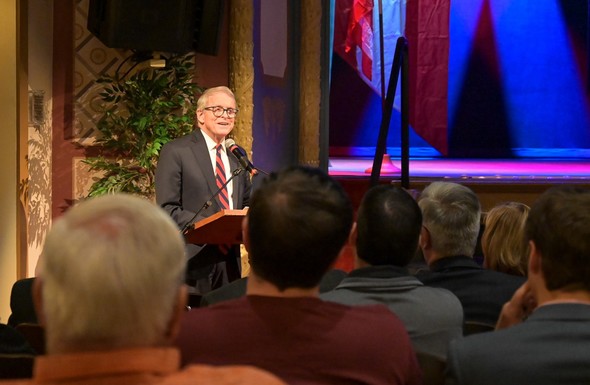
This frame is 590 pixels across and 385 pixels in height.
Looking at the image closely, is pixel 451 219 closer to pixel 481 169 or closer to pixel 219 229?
pixel 219 229

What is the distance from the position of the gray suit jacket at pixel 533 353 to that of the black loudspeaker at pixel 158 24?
388 centimetres

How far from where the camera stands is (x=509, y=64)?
10438 mm

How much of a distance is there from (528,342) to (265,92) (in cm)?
477

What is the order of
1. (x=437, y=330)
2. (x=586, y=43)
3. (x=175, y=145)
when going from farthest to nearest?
(x=586, y=43) < (x=175, y=145) < (x=437, y=330)

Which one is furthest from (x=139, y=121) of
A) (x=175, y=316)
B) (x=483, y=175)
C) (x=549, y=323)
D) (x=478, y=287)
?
(x=175, y=316)

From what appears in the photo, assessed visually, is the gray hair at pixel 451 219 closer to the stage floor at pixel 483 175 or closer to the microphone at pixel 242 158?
the microphone at pixel 242 158

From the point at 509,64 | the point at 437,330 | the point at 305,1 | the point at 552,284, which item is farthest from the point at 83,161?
the point at 509,64

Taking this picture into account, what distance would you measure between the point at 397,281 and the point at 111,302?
1221 mm

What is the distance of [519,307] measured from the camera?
2.13m

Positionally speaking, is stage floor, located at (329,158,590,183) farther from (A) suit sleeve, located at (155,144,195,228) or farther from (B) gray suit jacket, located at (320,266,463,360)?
(B) gray suit jacket, located at (320,266,463,360)

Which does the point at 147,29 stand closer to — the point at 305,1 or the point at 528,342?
the point at 305,1

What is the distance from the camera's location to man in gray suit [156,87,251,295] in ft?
15.6

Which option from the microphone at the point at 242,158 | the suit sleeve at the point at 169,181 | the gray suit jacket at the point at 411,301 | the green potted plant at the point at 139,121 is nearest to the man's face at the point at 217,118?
the suit sleeve at the point at 169,181

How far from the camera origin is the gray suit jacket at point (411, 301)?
7.39ft
